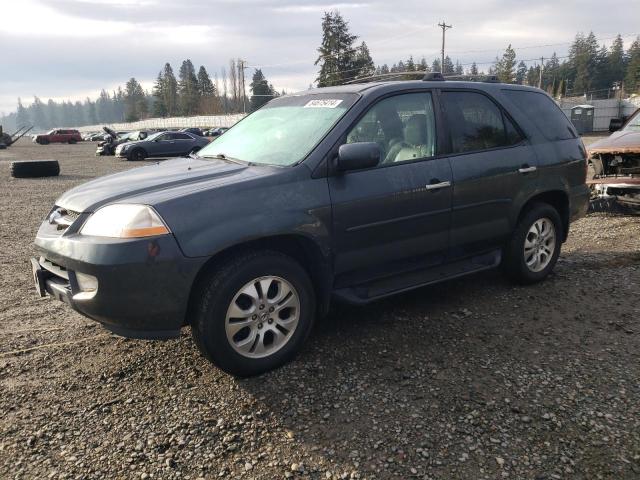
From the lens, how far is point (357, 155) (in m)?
3.30

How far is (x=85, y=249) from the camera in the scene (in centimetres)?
287

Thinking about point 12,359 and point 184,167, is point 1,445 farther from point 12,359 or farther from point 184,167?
point 184,167

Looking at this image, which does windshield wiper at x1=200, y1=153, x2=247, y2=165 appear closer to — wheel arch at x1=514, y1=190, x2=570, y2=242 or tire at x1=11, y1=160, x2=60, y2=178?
wheel arch at x1=514, y1=190, x2=570, y2=242

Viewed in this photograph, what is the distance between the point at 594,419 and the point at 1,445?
3146 mm

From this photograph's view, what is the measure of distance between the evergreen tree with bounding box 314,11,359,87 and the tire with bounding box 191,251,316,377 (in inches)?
Result: 2235

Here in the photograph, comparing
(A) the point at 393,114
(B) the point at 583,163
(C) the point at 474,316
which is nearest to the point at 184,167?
(A) the point at 393,114

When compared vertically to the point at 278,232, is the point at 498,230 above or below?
below

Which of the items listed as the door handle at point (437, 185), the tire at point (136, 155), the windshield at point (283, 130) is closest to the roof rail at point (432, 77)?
the windshield at point (283, 130)

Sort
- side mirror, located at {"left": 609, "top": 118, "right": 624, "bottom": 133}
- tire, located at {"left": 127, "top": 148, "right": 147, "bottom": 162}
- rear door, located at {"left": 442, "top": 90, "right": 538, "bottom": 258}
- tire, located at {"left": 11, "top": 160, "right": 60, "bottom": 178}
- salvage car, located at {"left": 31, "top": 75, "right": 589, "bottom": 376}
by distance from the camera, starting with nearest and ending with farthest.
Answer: salvage car, located at {"left": 31, "top": 75, "right": 589, "bottom": 376} < rear door, located at {"left": 442, "top": 90, "right": 538, "bottom": 258} < side mirror, located at {"left": 609, "top": 118, "right": 624, "bottom": 133} < tire, located at {"left": 11, "top": 160, "right": 60, "bottom": 178} < tire, located at {"left": 127, "top": 148, "right": 147, "bottom": 162}

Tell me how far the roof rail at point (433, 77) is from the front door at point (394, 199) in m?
0.21

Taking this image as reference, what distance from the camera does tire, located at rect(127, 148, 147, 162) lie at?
24.5m

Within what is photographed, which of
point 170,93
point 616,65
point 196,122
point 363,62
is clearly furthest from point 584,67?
point 170,93

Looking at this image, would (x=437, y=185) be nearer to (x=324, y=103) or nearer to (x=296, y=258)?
(x=324, y=103)

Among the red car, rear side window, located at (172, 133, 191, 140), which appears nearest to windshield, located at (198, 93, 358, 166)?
rear side window, located at (172, 133, 191, 140)
